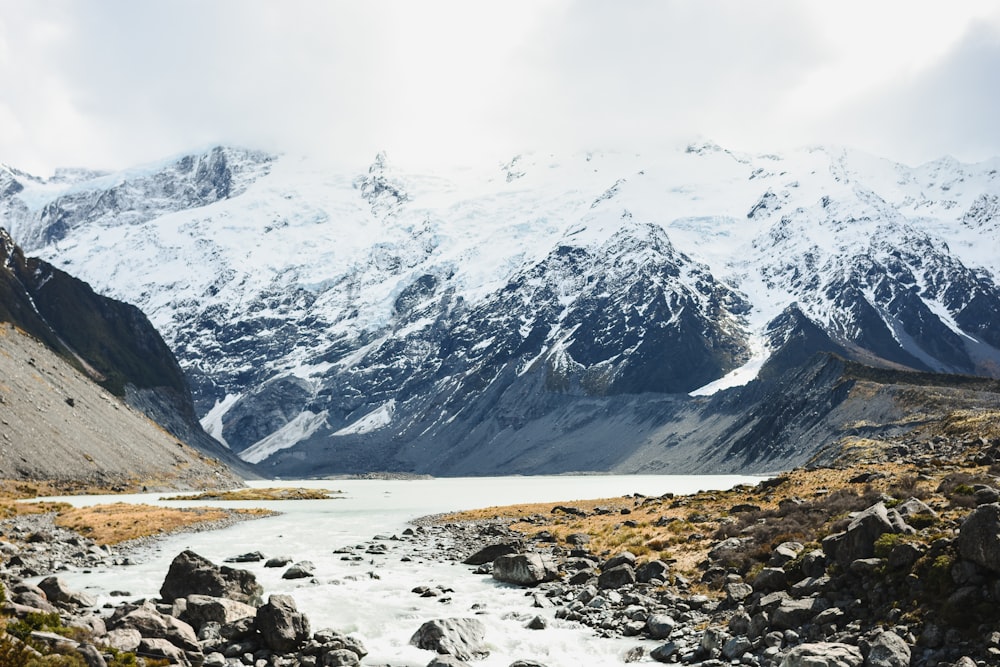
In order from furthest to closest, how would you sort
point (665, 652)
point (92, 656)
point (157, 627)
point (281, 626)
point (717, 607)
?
1. point (717, 607)
2. point (281, 626)
3. point (665, 652)
4. point (157, 627)
5. point (92, 656)

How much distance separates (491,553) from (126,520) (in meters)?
39.7

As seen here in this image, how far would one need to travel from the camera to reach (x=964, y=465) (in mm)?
49656

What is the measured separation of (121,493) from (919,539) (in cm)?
12183

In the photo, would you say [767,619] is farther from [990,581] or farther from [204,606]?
[204,606]

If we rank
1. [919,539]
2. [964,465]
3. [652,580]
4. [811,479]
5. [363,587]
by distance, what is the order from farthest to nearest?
[811,479], [964,465], [363,587], [652,580], [919,539]

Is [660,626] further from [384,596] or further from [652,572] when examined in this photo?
[384,596]

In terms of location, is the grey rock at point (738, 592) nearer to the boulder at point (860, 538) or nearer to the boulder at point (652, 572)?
the boulder at point (860, 538)

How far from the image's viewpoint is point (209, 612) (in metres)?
29.2

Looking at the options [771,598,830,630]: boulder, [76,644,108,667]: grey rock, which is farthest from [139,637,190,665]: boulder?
[771,598,830,630]: boulder

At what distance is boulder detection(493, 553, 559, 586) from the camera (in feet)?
132

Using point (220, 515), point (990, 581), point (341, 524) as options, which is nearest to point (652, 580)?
point (990, 581)

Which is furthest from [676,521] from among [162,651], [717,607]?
[162,651]

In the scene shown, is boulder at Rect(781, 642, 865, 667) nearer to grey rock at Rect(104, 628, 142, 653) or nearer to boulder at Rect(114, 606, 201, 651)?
boulder at Rect(114, 606, 201, 651)

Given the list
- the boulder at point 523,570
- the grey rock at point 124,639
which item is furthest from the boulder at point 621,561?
the grey rock at point 124,639
